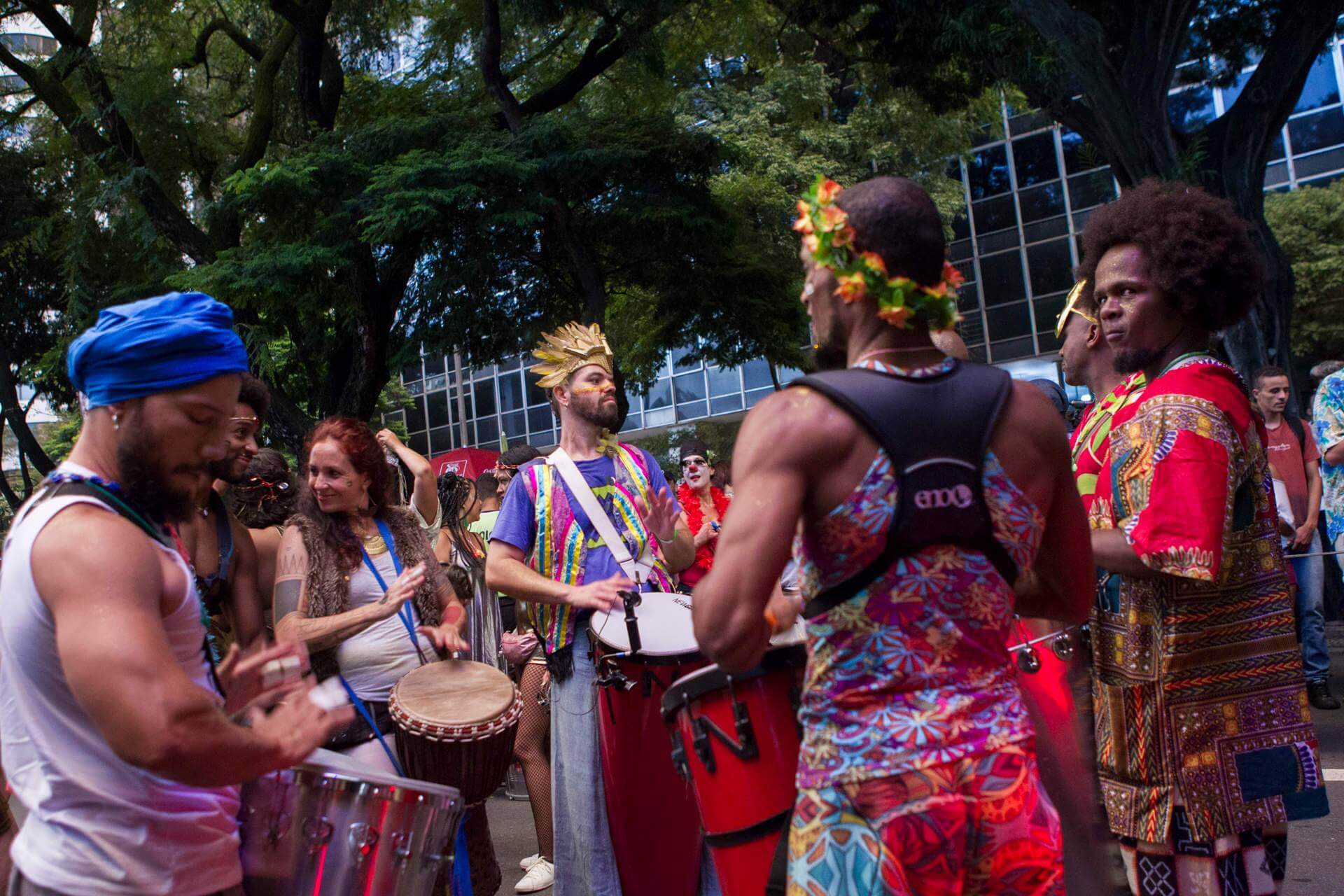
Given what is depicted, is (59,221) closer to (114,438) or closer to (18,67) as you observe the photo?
(18,67)

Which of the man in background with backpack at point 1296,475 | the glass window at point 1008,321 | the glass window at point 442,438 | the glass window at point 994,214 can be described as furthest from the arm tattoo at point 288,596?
the glass window at point 442,438

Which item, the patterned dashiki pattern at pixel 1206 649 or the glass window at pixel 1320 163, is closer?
A: the patterned dashiki pattern at pixel 1206 649

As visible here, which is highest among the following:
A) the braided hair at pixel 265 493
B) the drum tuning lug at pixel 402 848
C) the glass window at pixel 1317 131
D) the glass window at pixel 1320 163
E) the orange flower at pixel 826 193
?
the glass window at pixel 1317 131

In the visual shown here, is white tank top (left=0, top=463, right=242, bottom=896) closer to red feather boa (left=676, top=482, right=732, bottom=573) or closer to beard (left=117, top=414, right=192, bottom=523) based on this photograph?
beard (left=117, top=414, right=192, bottom=523)

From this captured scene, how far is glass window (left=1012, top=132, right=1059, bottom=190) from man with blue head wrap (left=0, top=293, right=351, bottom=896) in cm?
3182

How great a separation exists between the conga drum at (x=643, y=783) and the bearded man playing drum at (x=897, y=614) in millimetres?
2139

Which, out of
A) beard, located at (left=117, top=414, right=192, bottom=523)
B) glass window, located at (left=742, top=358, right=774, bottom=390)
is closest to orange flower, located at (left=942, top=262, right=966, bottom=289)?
beard, located at (left=117, top=414, right=192, bottom=523)

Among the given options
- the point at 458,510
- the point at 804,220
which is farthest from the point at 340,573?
the point at 458,510

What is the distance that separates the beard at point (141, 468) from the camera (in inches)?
87.3

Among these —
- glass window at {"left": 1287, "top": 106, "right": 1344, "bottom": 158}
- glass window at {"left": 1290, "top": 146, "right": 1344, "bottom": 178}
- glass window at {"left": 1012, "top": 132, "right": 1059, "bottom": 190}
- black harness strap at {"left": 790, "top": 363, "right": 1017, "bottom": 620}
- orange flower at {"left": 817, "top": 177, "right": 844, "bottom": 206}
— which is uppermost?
glass window at {"left": 1012, "top": 132, "right": 1059, "bottom": 190}

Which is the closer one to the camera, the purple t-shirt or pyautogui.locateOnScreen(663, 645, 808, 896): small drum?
pyautogui.locateOnScreen(663, 645, 808, 896): small drum

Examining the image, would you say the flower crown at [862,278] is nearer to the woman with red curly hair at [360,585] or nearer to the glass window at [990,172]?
the woman with red curly hair at [360,585]

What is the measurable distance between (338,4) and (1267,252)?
42.7 ft

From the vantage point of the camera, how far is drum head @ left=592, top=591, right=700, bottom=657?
434 cm
